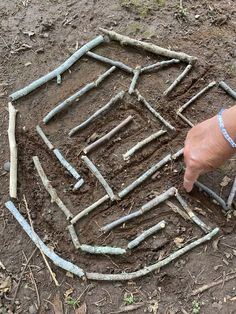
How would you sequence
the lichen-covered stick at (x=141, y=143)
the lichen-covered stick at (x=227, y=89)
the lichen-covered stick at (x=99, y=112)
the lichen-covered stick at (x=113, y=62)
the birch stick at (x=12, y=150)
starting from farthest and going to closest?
the lichen-covered stick at (x=113, y=62) → the lichen-covered stick at (x=227, y=89) → the lichen-covered stick at (x=99, y=112) → the lichen-covered stick at (x=141, y=143) → the birch stick at (x=12, y=150)

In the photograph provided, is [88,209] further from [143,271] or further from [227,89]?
[227,89]

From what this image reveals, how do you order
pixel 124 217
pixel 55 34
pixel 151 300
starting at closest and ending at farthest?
1. pixel 151 300
2. pixel 124 217
3. pixel 55 34

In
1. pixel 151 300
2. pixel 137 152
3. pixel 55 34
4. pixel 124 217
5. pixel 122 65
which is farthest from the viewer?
pixel 55 34

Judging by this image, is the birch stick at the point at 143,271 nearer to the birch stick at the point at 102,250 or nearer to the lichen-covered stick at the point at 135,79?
the birch stick at the point at 102,250

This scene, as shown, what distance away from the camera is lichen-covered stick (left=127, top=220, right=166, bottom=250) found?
12.2 ft

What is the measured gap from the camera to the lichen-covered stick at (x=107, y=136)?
13.5 ft

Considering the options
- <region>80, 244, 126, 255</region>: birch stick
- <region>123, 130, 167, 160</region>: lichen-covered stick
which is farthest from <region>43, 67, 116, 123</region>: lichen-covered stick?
<region>80, 244, 126, 255</region>: birch stick

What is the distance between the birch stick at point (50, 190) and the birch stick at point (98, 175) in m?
0.34

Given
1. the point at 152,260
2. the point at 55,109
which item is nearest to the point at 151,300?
the point at 152,260

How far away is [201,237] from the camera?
12.3ft

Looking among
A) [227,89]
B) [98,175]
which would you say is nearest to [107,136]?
[98,175]

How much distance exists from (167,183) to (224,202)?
47 centimetres

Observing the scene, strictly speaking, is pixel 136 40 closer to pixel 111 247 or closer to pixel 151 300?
pixel 111 247

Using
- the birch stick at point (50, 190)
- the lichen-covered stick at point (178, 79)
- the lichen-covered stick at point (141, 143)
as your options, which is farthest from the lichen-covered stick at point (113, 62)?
the birch stick at point (50, 190)
